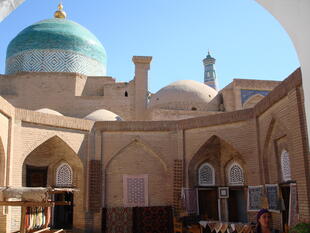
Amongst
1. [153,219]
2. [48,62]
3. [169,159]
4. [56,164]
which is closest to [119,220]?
[153,219]

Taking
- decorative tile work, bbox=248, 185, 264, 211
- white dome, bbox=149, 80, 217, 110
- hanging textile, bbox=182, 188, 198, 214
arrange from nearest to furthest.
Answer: decorative tile work, bbox=248, 185, 264, 211, hanging textile, bbox=182, 188, 198, 214, white dome, bbox=149, 80, 217, 110

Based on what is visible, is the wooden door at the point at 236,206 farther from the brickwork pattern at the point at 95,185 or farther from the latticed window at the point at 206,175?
the brickwork pattern at the point at 95,185

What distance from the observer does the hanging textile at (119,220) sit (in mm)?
10961

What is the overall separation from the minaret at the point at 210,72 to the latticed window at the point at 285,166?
117 feet

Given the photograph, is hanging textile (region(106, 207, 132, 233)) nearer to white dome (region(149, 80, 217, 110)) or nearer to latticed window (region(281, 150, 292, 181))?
latticed window (region(281, 150, 292, 181))

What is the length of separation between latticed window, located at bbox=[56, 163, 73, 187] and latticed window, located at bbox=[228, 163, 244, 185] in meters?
4.72

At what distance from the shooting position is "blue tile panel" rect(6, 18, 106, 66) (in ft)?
64.3

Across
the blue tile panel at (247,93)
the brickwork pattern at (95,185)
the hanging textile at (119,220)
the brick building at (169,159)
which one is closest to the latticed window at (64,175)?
the brick building at (169,159)

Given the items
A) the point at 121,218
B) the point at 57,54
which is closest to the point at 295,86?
the point at 121,218

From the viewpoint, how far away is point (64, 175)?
38.1 ft

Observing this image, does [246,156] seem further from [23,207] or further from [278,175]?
[23,207]

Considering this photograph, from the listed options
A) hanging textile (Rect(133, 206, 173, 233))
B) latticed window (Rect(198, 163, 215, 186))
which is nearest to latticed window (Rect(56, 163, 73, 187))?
hanging textile (Rect(133, 206, 173, 233))

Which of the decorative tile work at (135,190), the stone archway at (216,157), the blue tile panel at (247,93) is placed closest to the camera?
the stone archway at (216,157)

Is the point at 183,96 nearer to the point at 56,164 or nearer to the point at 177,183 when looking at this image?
the point at 177,183
